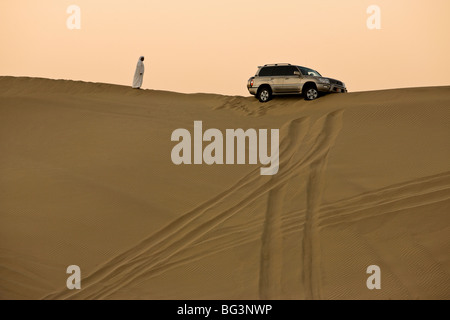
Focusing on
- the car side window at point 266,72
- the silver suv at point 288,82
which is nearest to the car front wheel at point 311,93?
the silver suv at point 288,82

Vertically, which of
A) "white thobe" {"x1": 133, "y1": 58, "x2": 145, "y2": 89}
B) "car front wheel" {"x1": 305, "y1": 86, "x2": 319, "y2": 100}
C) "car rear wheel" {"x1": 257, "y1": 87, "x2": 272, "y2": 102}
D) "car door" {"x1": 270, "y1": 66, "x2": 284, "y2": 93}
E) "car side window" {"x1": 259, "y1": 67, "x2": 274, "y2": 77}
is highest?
"white thobe" {"x1": 133, "y1": 58, "x2": 145, "y2": 89}

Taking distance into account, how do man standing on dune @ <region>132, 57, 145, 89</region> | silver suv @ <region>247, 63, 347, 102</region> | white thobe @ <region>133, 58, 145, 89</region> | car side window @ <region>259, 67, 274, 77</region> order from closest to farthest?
silver suv @ <region>247, 63, 347, 102</region> < car side window @ <region>259, 67, 274, 77</region> < man standing on dune @ <region>132, 57, 145, 89</region> < white thobe @ <region>133, 58, 145, 89</region>

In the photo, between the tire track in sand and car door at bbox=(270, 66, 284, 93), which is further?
car door at bbox=(270, 66, 284, 93)

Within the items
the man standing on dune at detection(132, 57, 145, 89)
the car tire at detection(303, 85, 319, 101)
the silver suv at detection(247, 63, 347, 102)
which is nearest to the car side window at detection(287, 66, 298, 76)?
the silver suv at detection(247, 63, 347, 102)

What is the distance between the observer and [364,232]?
33.2ft

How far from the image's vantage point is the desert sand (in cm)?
902

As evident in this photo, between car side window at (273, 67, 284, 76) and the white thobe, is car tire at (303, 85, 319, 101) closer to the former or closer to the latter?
car side window at (273, 67, 284, 76)

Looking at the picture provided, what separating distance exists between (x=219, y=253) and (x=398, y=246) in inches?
133

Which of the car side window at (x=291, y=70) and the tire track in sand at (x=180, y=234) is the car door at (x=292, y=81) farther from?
the tire track in sand at (x=180, y=234)

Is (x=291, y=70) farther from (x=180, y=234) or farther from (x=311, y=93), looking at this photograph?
(x=180, y=234)

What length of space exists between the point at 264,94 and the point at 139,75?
683 cm

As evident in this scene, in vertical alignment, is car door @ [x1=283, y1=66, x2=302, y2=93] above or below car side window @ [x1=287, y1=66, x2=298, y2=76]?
below

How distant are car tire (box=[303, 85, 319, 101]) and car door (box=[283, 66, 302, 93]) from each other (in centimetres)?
37
